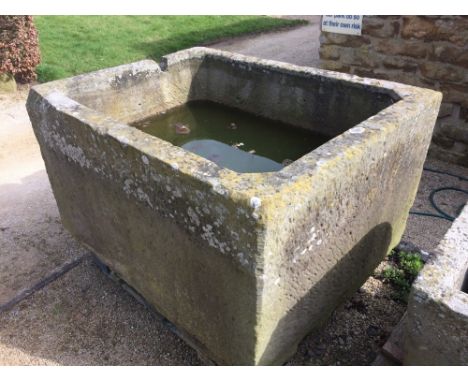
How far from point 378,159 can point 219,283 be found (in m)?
1.04

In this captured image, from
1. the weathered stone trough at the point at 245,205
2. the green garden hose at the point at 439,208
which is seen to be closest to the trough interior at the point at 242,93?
the weathered stone trough at the point at 245,205

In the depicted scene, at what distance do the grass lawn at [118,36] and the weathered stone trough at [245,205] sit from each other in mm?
5262

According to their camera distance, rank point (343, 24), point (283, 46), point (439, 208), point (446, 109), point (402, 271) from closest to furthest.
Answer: point (402, 271) → point (439, 208) → point (446, 109) → point (343, 24) → point (283, 46)

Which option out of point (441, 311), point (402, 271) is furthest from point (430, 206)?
point (441, 311)

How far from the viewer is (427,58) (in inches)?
182

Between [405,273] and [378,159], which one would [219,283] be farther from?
[405,273]

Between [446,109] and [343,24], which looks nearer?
[446,109]

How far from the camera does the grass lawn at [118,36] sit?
804 cm

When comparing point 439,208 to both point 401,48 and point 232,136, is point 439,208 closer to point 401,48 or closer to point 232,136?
point 401,48

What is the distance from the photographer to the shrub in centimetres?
678

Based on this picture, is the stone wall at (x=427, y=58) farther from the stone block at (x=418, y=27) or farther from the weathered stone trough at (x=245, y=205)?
the weathered stone trough at (x=245, y=205)

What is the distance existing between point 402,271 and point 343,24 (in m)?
3.18

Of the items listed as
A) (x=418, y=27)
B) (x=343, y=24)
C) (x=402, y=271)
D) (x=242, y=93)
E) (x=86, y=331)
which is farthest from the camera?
(x=343, y=24)

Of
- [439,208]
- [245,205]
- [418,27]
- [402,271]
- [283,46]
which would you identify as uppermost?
[418,27]
